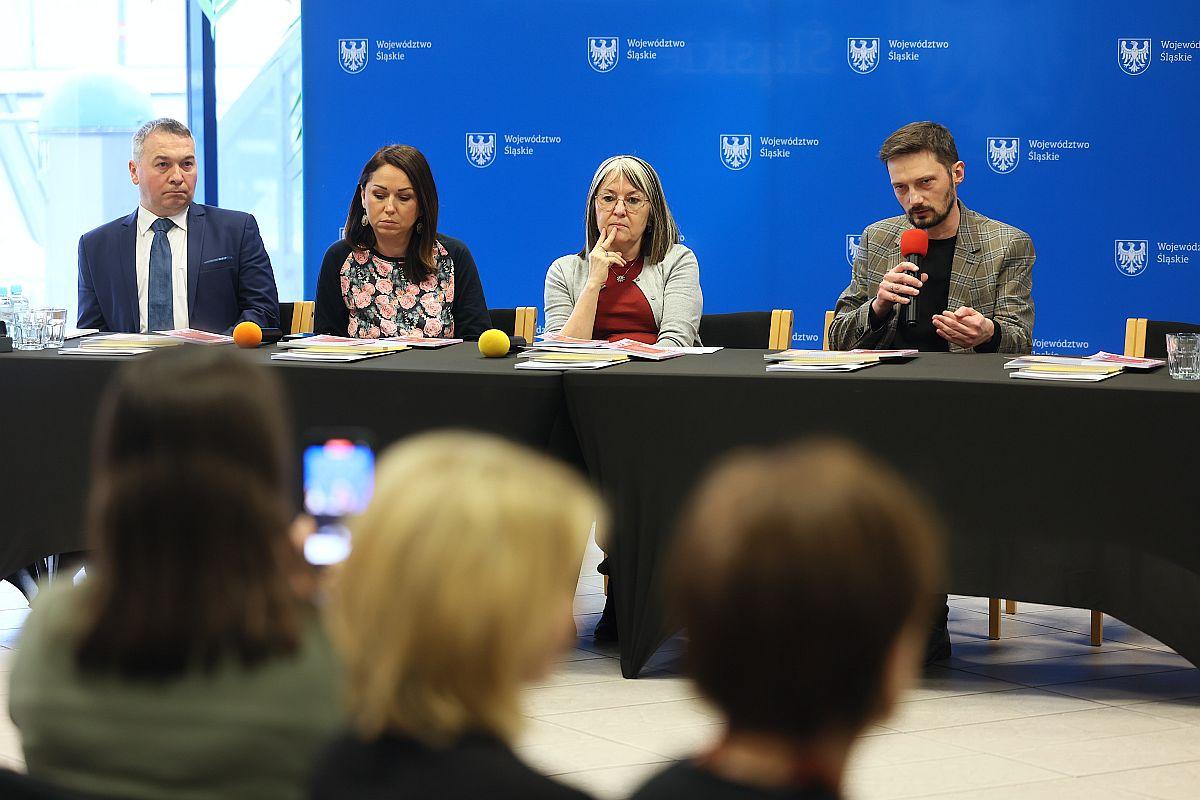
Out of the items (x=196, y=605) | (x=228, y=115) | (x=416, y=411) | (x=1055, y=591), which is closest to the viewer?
(x=196, y=605)

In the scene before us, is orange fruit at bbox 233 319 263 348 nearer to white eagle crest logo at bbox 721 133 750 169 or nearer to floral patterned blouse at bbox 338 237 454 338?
floral patterned blouse at bbox 338 237 454 338

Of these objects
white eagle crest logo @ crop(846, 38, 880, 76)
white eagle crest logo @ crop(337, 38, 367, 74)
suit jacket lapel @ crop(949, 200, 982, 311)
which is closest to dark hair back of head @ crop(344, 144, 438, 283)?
suit jacket lapel @ crop(949, 200, 982, 311)

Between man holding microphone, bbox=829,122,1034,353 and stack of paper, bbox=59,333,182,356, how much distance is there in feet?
5.80

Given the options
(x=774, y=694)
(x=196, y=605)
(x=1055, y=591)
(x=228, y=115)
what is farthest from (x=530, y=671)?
(x=228, y=115)

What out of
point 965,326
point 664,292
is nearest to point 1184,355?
point 965,326

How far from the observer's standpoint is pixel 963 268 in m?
3.65

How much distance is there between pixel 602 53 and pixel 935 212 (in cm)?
258

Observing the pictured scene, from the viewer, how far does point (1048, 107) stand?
5566mm

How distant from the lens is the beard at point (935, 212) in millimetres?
3674

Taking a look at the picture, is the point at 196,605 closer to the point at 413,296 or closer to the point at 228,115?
the point at 413,296

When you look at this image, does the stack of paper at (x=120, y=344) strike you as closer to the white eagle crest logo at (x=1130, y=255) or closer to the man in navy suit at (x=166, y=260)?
the man in navy suit at (x=166, y=260)

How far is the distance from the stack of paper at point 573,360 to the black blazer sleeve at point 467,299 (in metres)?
0.83

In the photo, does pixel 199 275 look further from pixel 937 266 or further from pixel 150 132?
pixel 937 266

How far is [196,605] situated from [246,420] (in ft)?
0.51
